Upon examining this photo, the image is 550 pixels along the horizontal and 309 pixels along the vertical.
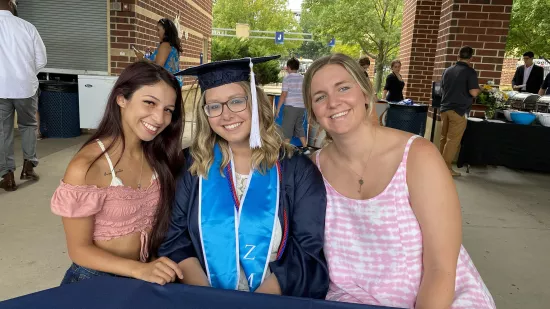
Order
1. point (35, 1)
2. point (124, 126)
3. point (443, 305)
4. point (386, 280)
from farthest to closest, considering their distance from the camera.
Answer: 1. point (35, 1)
2. point (124, 126)
3. point (386, 280)
4. point (443, 305)

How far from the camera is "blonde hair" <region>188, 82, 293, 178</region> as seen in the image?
5.57 feet

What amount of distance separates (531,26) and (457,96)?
15.4 m

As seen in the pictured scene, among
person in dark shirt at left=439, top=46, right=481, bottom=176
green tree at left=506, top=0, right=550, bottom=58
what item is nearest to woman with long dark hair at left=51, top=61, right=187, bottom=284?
person in dark shirt at left=439, top=46, right=481, bottom=176

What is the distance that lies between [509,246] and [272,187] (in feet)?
9.49

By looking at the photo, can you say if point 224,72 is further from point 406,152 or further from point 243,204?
point 406,152

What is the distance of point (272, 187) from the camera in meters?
1.66

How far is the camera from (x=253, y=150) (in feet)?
5.77

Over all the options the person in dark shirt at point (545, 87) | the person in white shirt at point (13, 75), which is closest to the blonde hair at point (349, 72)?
the person in white shirt at point (13, 75)

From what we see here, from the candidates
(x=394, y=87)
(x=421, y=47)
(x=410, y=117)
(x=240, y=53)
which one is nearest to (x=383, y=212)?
(x=410, y=117)

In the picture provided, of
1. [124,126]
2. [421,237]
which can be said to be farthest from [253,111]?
[421,237]

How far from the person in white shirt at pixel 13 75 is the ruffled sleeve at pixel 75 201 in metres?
3.35

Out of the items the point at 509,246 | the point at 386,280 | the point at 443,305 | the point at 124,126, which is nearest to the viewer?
the point at 443,305

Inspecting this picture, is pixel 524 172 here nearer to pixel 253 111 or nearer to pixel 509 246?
pixel 509 246

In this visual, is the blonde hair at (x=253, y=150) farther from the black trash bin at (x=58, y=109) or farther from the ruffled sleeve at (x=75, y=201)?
the black trash bin at (x=58, y=109)
